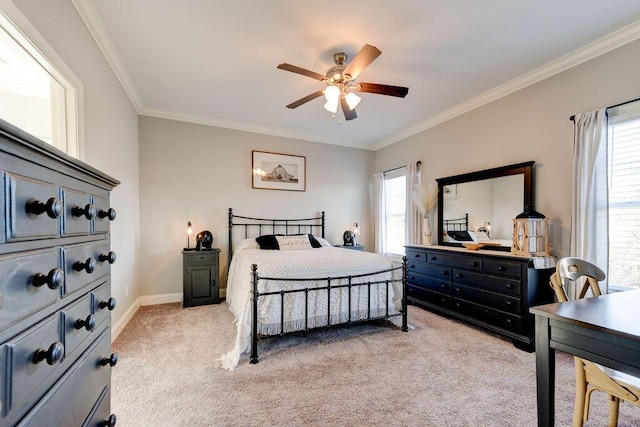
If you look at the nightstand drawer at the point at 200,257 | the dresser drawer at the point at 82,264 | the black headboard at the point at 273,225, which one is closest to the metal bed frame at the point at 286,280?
the black headboard at the point at 273,225

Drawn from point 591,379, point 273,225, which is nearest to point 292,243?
point 273,225

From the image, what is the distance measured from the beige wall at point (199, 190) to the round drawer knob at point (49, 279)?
152 inches

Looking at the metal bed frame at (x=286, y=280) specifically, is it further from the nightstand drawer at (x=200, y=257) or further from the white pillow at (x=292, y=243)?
the white pillow at (x=292, y=243)

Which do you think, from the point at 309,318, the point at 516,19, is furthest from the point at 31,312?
the point at 516,19

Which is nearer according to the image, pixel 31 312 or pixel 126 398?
pixel 31 312

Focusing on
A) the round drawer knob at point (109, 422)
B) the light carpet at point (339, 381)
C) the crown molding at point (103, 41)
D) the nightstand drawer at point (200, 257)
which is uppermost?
the crown molding at point (103, 41)

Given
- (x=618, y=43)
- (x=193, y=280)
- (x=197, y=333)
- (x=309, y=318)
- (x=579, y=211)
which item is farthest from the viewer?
(x=193, y=280)

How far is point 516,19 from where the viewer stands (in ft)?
7.45

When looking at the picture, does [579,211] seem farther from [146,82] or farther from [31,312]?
[146,82]

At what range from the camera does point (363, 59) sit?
2254mm

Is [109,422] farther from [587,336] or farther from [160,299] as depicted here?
[160,299]

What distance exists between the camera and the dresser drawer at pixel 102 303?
101cm

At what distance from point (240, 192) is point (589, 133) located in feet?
14.1

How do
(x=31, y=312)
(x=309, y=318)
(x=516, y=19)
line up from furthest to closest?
(x=309, y=318)
(x=516, y=19)
(x=31, y=312)
